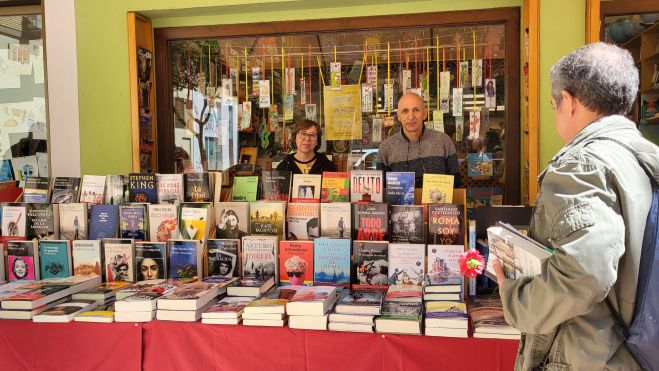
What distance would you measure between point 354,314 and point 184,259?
103 centimetres

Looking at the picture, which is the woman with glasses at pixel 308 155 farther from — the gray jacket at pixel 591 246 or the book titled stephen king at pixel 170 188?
the gray jacket at pixel 591 246

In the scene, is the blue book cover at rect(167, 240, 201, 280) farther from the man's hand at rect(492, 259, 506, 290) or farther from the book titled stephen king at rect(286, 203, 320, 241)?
the man's hand at rect(492, 259, 506, 290)

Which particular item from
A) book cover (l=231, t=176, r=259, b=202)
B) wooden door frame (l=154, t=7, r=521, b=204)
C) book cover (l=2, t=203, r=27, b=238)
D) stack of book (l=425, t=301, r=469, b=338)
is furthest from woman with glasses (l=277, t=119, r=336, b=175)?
stack of book (l=425, t=301, r=469, b=338)

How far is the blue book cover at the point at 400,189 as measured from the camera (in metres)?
2.70

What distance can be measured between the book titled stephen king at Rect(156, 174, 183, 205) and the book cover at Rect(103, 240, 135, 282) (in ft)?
1.03

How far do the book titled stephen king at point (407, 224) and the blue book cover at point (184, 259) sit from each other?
40.2 inches

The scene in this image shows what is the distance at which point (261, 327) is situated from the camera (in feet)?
7.38

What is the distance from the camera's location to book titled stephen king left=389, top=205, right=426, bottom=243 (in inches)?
102

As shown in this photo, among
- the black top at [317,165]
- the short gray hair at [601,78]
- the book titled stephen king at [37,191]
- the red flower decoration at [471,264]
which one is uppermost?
the short gray hair at [601,78]

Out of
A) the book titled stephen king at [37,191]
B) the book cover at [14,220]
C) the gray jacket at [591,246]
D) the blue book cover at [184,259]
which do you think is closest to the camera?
the gray jacket at [591,246]

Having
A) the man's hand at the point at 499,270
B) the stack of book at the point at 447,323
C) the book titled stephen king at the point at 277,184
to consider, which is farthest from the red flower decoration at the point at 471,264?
the book titled stephen king at the point at 277,184

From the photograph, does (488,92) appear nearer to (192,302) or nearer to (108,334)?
(192,302)

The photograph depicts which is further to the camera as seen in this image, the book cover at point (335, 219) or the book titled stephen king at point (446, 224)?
the book cover at point (335, 219)

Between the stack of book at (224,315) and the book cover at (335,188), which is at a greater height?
the book cover at (335,188)
